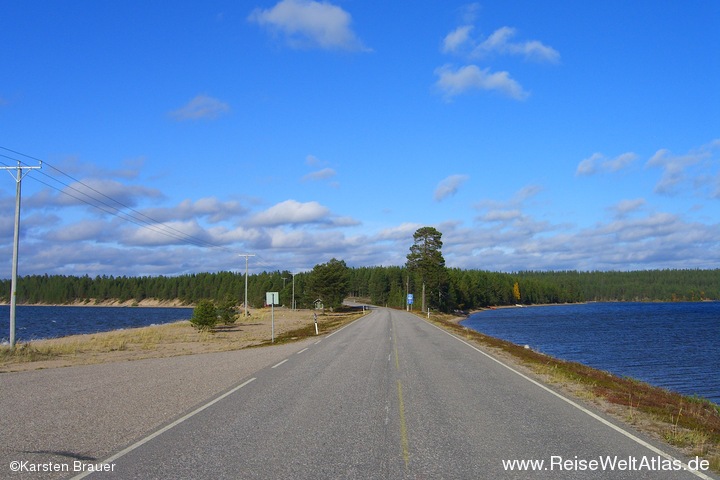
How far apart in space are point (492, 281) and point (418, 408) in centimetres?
Result: 17913

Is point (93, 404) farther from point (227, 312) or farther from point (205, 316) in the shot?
point (227, 312)

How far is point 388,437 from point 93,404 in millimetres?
7300

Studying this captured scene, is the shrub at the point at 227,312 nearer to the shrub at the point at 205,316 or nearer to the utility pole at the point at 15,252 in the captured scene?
the shrub at the point at 205,316

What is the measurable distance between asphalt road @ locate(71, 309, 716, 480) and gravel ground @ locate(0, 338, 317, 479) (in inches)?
24.4

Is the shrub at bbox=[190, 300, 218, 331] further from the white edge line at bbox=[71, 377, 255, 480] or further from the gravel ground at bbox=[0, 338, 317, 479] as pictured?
the white edge line at bbox=[71, 377, 255, 480]

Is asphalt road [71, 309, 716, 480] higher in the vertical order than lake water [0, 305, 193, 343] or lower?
higher

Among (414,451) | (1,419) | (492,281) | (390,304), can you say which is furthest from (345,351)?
(492,281)

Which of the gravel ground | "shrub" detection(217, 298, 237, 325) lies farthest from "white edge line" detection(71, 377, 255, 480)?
"shrub" detection(217, 298, 237, 325)

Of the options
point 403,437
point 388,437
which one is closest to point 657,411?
point 403,437

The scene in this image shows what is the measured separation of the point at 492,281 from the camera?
610ft

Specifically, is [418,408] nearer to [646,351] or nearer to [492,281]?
[646,351]

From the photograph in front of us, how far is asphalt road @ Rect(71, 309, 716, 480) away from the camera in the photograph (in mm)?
7500

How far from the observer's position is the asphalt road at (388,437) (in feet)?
24.6

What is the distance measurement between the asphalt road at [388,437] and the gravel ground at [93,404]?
62cm
